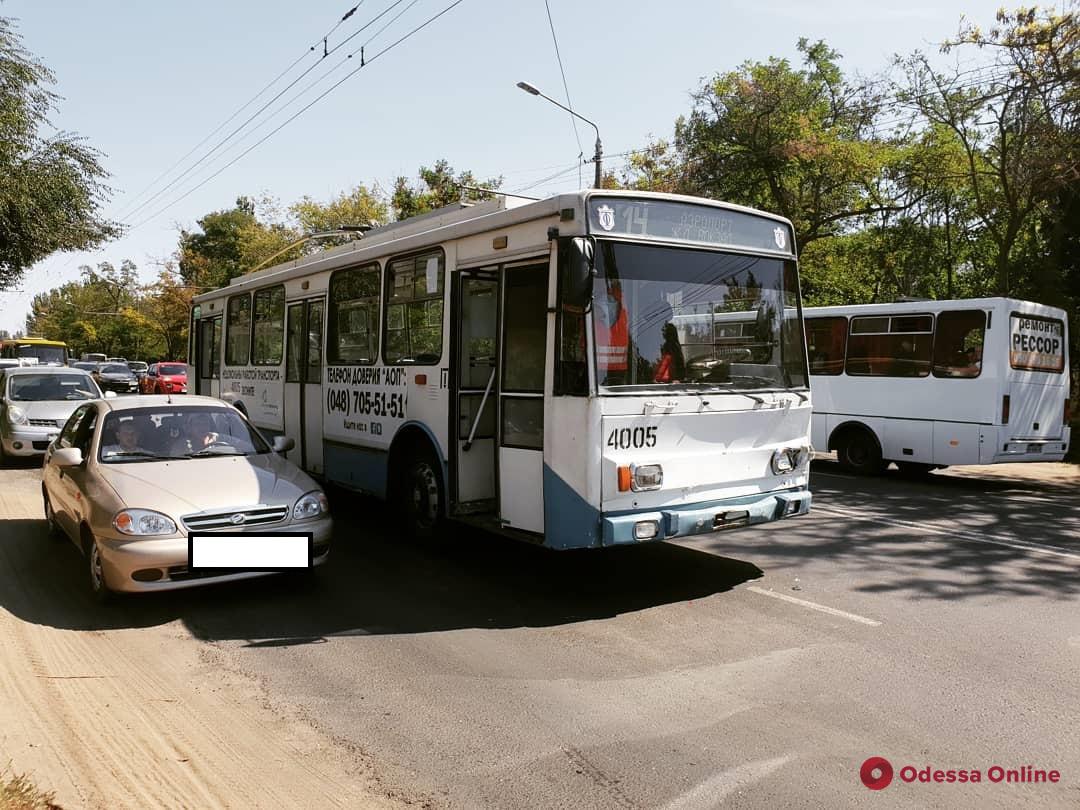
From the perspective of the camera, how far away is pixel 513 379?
703 centimetres

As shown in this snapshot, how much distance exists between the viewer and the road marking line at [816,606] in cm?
616

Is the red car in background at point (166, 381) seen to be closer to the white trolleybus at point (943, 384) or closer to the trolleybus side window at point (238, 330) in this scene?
the trolleybus side window at point (238, 330)

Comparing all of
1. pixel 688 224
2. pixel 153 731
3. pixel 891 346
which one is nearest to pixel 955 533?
pixel 688 224

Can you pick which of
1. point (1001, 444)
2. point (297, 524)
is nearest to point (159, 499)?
point (297, 524)

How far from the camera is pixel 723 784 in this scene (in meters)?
3.78

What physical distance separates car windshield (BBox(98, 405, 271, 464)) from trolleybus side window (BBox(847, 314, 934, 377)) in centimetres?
1045

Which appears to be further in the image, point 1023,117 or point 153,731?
point 1023,117

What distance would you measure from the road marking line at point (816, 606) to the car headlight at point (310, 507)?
3466 millimetres

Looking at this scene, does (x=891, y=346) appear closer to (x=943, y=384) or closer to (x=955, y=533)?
(x=943, y=384)

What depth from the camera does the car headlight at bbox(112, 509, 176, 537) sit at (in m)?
6.11

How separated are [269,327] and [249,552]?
6236 millimetres

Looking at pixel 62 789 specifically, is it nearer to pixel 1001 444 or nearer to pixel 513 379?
pixel 513 379

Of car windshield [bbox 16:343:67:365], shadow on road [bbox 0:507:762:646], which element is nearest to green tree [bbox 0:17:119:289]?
shadow on road [bbox 0:507:762:646]

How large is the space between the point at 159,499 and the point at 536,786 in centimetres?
387
